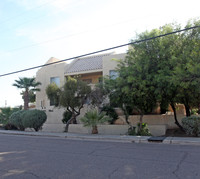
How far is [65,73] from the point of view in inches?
A: 985

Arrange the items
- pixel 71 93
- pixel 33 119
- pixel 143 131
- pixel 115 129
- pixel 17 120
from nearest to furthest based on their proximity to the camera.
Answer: pixel 143 131
pixel 71 93
pixel 115 129
pixel 33 119
pixel 17 120

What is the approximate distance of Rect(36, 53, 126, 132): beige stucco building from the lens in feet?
73.5

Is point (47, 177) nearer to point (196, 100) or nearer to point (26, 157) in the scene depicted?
point (26, 157)

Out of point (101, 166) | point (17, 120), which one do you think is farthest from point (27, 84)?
point (101, 166)

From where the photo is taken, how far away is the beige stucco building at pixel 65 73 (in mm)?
22408

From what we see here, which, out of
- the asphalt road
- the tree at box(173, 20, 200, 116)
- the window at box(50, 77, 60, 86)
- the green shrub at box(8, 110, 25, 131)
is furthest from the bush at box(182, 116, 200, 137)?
the window at box(50, 77, 60, 86)

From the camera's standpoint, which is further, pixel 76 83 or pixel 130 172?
pixel 76 83

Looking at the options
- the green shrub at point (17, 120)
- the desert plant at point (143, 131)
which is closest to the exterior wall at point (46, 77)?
the green shrub at point (17, 120)

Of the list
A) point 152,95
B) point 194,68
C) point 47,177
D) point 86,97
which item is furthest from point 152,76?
point 47,177

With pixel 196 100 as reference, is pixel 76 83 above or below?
above

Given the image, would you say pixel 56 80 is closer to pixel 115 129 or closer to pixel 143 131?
pixel 115 129

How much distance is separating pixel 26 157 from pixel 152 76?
8869mm

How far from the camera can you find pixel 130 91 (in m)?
13.6

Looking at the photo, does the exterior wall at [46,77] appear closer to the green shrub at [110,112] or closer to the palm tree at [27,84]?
the palm tree at [27,84]
